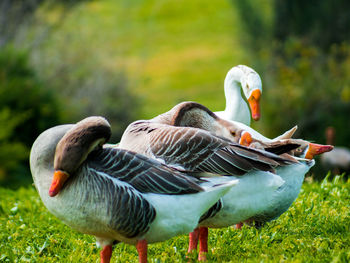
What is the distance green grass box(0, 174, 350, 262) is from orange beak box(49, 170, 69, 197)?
1146mm

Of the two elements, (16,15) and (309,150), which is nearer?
(309,150)

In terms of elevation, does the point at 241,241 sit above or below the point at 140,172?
below

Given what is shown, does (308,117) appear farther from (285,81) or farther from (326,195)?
(326,195)

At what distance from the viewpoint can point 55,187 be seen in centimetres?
399

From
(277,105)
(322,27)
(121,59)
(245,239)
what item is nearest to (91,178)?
(245,239)

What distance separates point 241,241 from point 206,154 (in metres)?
1.06

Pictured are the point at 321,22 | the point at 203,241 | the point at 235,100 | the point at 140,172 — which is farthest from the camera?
the point at 321,22

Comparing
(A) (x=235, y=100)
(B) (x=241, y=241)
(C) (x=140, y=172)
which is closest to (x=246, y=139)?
(B) (x=241, y=241)

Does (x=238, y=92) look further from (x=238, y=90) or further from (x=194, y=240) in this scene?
(x=194, y=240)

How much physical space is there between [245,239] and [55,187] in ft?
7.05

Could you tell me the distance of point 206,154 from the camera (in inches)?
188

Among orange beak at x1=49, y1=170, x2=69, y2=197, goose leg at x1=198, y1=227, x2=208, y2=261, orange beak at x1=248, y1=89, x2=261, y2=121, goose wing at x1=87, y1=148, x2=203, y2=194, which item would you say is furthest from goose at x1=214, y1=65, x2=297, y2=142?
orange beak at x1=49, y1=170, x2=69, y2=197

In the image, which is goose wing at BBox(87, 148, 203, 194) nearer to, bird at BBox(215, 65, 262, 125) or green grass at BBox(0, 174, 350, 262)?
green grass at BBox(0, 174, 350, 262)

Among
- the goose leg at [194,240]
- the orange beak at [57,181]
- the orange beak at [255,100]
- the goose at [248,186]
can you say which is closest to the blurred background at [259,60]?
the orange beak at [255,100]
